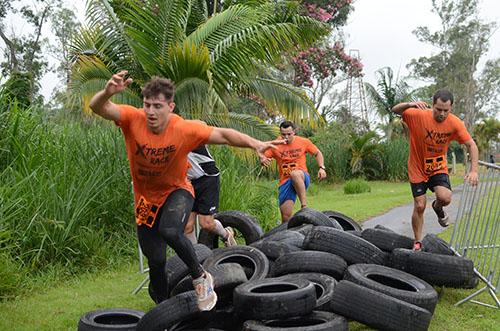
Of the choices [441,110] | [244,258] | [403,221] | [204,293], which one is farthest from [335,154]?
[204,293]

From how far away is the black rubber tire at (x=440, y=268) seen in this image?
6410mm

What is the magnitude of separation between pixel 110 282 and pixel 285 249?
2.49 meters

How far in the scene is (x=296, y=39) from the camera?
13031mm

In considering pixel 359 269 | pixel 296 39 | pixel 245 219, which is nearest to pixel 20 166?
pixel 245 219

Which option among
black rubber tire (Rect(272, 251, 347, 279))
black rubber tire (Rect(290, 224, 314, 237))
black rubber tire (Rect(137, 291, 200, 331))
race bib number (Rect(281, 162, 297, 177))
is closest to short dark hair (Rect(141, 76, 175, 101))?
black rubber tire (Rect(137, 291, 200, 331))

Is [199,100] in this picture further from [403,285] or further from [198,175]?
[403,285]

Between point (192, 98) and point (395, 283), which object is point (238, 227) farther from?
point (192, 98)

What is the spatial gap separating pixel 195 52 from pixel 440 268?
5.88 metres

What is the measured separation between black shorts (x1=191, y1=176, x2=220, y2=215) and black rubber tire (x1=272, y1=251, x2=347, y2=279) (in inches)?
65.9

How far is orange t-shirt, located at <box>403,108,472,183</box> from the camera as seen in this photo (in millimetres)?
7645

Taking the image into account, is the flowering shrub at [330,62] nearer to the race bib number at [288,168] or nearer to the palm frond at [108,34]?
the palm frond at [108,34]

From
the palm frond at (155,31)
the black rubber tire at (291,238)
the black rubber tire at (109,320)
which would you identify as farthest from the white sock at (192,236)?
the palm frond at (155,31)

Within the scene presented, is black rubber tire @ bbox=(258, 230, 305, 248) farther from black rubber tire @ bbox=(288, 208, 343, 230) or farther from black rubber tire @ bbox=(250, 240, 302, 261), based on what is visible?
black rubber tire @ bbox=(288, 208, 343, 230)

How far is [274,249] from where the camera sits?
22.3 ft
